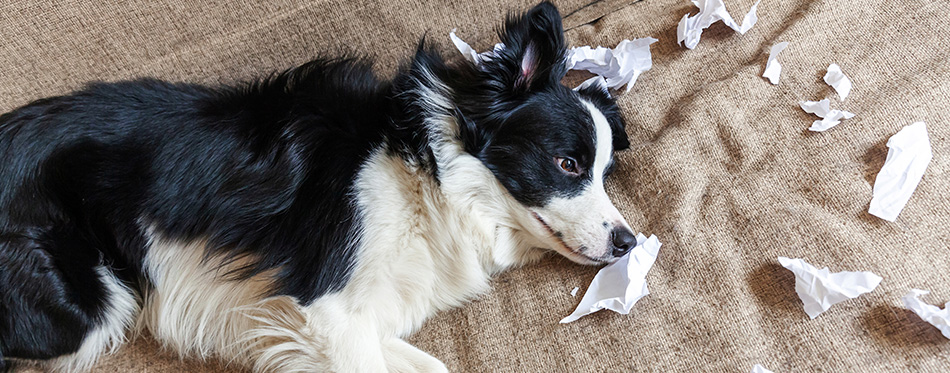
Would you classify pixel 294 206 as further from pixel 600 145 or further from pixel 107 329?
pixel 600 145

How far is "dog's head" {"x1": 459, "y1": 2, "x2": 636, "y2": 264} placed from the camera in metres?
1.68

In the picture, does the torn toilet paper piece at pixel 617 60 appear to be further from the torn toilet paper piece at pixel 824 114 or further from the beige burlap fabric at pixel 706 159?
the torn toilet paper piece at pixel 824 114

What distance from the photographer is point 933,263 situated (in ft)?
4.94

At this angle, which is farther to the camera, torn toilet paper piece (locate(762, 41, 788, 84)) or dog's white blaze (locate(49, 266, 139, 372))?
torn toilet paper piece (locate(762, 41, 788, 84))

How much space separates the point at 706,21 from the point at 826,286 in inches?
44.2

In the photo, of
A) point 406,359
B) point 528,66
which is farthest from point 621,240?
point 406,359

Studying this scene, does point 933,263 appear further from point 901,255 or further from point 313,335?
point 313,335

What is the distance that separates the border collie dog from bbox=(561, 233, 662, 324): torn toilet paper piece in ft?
0.21

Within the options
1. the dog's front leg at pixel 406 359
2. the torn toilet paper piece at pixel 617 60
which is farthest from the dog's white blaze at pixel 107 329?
the torn toilet paper piece at pixel 617 60

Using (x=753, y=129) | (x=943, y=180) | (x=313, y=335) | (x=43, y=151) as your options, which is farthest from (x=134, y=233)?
(x=943, y=180)

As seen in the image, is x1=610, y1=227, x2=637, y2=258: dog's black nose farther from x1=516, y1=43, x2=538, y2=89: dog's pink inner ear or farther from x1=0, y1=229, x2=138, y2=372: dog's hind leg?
x1=0, y1=229, x2=138, y2=372: dog's hind leg

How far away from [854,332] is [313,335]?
1.35 meters

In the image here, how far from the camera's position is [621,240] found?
167 centimetres

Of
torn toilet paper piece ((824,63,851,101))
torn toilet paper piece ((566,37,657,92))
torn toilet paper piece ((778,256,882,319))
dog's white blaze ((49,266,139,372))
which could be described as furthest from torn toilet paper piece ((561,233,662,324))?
dog's white blaze ((49,266,139,372))
